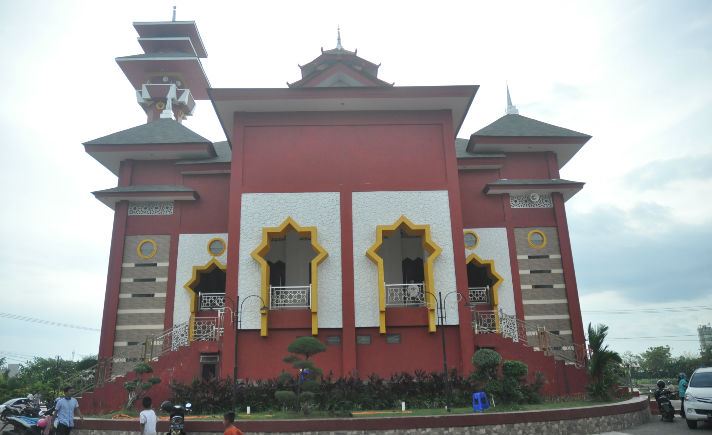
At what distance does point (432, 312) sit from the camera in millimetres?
16234

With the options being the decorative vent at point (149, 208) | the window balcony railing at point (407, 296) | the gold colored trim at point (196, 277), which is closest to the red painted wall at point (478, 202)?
the window balcony railing at point (407, 296)

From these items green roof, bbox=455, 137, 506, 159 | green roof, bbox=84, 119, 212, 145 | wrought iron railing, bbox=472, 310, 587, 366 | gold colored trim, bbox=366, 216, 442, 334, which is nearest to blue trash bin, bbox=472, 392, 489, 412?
gold colored trim, bbox=366, 216, 442, 334

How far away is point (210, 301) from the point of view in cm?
1922

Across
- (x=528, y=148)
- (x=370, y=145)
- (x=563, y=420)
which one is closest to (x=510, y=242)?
(x=528, y=148)

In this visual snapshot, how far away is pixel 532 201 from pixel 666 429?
1029cm

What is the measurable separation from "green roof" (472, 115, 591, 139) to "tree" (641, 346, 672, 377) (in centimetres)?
4747

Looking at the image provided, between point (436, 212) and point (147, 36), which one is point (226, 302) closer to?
point (436, 212)

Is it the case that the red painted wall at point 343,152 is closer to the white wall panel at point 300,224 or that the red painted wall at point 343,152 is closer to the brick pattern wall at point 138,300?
the white wall panel at point 300,224

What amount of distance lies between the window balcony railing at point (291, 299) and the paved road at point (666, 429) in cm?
957

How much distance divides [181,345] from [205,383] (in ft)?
7.22

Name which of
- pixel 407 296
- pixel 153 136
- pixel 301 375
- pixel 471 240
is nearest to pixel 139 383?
pixel 301 375

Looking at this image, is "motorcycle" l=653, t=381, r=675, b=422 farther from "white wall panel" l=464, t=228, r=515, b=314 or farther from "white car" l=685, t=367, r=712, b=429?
"white wall panel" l=464, t=228, r=515, b=314

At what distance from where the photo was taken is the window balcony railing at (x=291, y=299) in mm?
16641

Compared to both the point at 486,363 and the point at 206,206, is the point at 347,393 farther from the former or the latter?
the point at 206,206
